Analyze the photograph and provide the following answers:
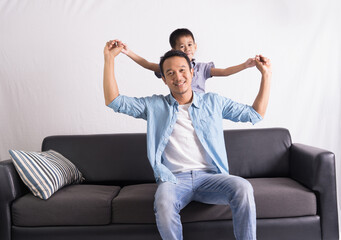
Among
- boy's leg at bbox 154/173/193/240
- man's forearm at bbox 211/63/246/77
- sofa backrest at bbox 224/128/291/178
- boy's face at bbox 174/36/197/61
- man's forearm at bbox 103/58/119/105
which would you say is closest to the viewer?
boy's leg at bbox 154/173/193/240

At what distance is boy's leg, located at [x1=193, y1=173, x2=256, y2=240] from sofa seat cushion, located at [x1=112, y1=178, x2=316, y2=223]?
110mm

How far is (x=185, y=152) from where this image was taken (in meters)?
2.04

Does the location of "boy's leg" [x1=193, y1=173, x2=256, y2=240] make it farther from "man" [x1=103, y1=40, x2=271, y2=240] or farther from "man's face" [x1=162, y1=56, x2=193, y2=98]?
"man's face" [x1=162, y1=56, x2=193, y2=98]

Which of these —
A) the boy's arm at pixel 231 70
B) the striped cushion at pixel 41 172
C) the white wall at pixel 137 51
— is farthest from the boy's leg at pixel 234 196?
the white wall at pixel 137 51

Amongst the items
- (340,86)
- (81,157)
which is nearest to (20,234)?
(81,157)

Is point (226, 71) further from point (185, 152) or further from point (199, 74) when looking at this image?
point (185, 152)

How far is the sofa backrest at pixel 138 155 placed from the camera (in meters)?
2.65

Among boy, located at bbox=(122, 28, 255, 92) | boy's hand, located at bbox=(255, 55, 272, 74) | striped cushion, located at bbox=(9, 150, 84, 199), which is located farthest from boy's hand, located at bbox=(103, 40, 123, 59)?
striped cushion, located at bbox=(9, 150, 84, 199)

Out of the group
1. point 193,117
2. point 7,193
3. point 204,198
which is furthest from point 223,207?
point 7,193

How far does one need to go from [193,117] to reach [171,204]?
0.58 metres

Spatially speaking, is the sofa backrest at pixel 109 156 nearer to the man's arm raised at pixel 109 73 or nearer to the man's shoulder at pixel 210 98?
the man's shoulder at pixel 210 98

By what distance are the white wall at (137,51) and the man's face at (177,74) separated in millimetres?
1079

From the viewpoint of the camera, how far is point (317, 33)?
3184mm

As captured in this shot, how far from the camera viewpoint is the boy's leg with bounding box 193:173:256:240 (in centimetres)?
169
